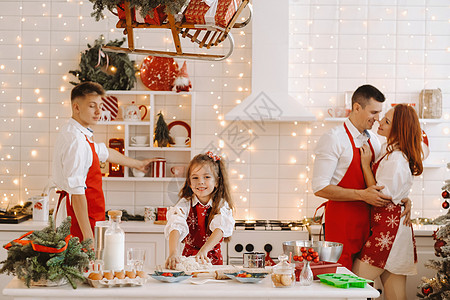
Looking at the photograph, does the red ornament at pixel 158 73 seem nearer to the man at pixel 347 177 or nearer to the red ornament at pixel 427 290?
the man at pixel 347 177

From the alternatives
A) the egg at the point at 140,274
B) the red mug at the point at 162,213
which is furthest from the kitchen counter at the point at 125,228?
the egg at the point at 140,274

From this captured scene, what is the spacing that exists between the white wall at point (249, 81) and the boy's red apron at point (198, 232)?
1469mm

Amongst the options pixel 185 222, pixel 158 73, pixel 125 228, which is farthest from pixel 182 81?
pixel 185 222

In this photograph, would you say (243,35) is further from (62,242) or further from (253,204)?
(62,242)

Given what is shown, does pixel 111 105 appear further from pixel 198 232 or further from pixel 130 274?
pixel 130 274

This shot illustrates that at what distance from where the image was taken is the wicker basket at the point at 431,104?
4.75 metres

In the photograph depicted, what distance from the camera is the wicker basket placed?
4.75 m

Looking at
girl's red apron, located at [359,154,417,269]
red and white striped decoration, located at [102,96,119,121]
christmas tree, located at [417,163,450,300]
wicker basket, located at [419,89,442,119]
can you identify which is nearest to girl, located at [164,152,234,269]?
girl's red apron, located at [359,154,417,269]

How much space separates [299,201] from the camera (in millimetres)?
4828

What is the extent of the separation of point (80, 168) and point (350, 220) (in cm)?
180

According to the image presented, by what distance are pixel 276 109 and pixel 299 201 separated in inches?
33.9

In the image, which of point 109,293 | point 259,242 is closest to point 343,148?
point 259,242

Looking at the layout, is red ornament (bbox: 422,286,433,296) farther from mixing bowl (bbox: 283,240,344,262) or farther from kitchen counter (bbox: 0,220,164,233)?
kitchen counter (bbox: 0,220,164,233)

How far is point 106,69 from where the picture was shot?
4.74 m
